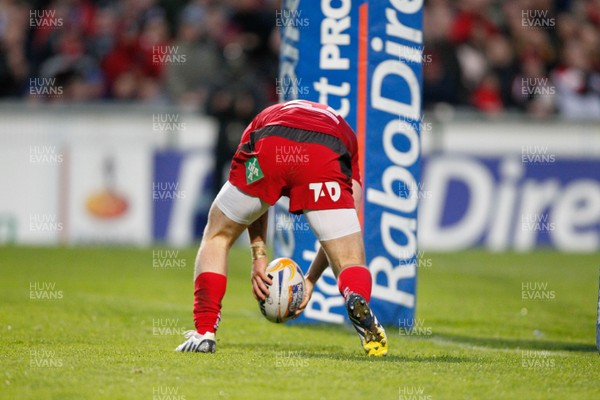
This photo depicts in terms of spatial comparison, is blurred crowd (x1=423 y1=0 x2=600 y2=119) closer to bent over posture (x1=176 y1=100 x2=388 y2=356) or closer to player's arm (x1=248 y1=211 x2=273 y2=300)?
player's arm (x1=248 y1=211 x2=273 y2=300)

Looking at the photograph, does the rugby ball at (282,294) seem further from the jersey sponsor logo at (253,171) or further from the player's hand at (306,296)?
the jersey sponsor logo at (253,171)

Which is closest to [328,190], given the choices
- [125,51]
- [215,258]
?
[215,258]

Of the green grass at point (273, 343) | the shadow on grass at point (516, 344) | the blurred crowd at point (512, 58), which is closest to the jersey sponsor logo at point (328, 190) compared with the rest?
the green grass at point (273, 343)

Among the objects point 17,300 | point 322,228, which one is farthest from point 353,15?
point 17,300

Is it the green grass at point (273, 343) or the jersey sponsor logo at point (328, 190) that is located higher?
the jersey sponsor logo at point (328, 190)

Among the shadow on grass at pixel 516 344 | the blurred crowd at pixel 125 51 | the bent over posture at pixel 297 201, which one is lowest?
the shadow on grass at pixel 516 344

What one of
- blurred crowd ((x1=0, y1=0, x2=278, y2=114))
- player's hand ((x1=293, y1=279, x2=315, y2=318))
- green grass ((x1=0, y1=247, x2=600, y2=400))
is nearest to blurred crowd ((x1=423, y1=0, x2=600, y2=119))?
blurred crowd ((x1=0, y1=0, x2=278, y2=114))

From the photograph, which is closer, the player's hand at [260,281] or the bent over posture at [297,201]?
the bent over posture at [297,201]

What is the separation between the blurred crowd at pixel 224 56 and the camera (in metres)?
18.1

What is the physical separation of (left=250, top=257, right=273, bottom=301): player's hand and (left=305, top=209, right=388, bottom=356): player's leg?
500 millimetres

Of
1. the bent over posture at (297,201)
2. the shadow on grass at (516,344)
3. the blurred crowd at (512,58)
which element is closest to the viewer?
the bent over posture at (297,201)

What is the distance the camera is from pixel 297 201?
292 inches

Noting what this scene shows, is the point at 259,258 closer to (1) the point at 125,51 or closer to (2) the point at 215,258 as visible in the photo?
(2) the point at 215,258

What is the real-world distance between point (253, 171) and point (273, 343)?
161cm
